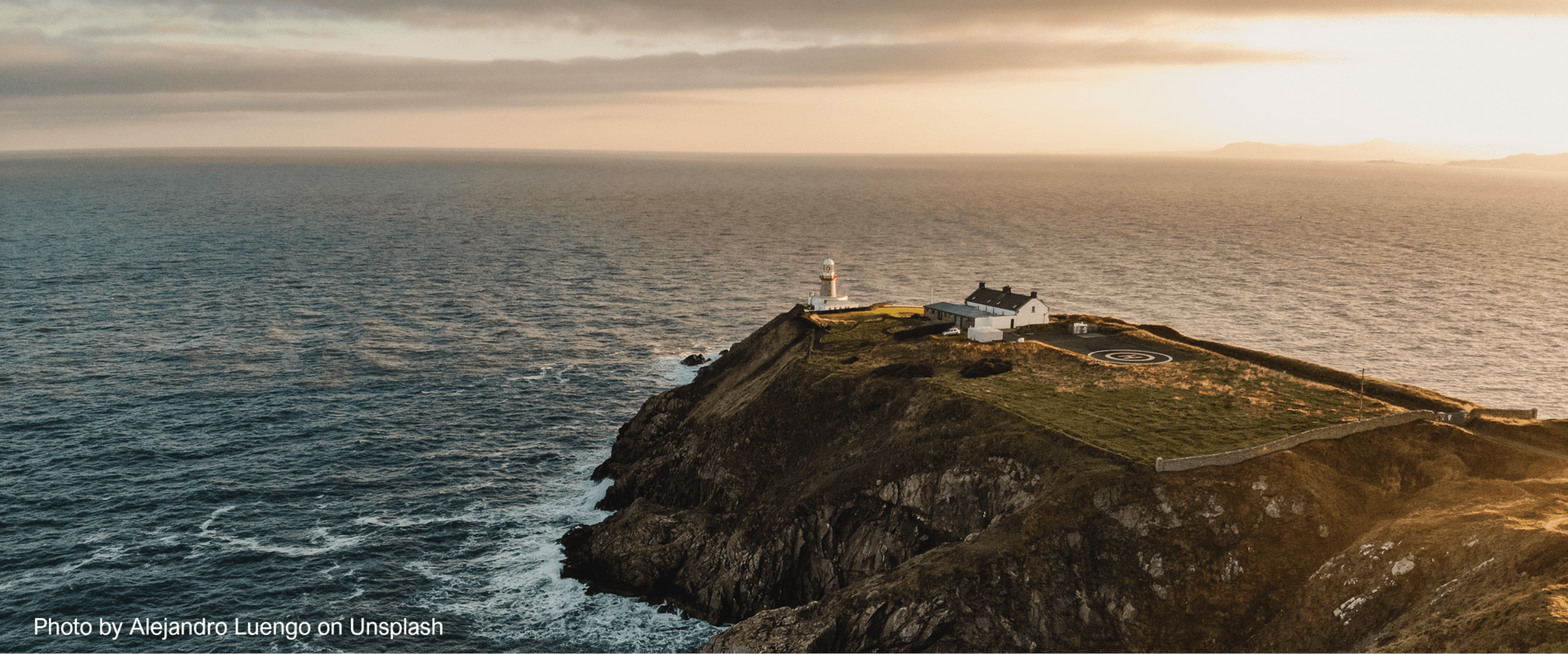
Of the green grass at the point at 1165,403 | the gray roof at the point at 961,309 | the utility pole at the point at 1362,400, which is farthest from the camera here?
the gray roof at the point at 961,309

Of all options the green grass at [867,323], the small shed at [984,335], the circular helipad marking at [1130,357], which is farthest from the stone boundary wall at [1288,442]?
the green grass at [867,323]

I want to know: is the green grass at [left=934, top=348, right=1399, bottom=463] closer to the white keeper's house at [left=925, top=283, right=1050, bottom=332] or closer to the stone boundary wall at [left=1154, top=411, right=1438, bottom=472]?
the stone boundary wall at [left=1154, top=411, right=1438, bottom=472]

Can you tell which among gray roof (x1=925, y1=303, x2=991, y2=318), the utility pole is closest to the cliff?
the utility pole

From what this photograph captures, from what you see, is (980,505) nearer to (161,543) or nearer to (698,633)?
(698,633)

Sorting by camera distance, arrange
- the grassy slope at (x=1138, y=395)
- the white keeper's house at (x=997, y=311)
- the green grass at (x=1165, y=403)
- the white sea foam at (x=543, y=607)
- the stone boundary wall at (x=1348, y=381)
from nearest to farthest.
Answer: the white sea foam at (x=543, y=607)
the green grass at (x=1165, y=403)
the grassy slope at (x=1138, y=395)
the stone boundary wall at (x=1348, y=381)
the white keeper's house at (x=997, y=311)

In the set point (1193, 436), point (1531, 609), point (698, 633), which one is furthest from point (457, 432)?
point (1531, 609)

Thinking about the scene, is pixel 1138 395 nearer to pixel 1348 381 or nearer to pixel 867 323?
pixel 1348 381

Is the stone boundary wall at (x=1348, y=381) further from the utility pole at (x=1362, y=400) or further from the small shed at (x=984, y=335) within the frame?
the small shed at (x=984, y=335)
